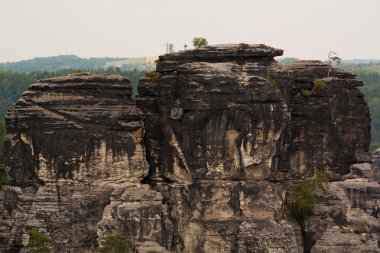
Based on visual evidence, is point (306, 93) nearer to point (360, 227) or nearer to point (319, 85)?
point (319, 85)

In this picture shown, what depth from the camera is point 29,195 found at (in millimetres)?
51812

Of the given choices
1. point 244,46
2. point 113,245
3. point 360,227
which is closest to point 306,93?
point 244,46

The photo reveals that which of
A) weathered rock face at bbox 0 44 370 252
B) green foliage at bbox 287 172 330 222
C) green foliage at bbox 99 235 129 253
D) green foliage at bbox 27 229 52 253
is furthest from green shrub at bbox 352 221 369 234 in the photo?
green foliage at bbox 27 229 52 253

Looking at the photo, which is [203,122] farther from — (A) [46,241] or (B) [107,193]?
(A) [46,241]

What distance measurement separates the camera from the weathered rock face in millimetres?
50094

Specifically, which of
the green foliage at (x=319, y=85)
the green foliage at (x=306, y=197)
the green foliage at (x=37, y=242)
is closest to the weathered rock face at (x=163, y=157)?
the green foliage at (x=306, y=197)

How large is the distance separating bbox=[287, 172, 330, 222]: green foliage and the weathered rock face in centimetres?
60

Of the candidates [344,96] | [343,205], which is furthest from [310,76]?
[343,205]

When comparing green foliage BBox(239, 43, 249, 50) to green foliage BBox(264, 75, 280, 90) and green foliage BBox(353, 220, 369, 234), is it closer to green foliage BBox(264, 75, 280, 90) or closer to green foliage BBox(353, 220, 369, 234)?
green foliage BBox(264, 75, 280, 90)

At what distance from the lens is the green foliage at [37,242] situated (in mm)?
49303

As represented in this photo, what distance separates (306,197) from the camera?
174 ft

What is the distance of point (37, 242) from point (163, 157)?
7412mm

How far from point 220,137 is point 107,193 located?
19.6ft

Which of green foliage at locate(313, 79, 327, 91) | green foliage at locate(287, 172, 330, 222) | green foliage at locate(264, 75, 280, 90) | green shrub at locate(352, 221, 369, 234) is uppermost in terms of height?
green foliage at locate(264, 75, 280, 90)
